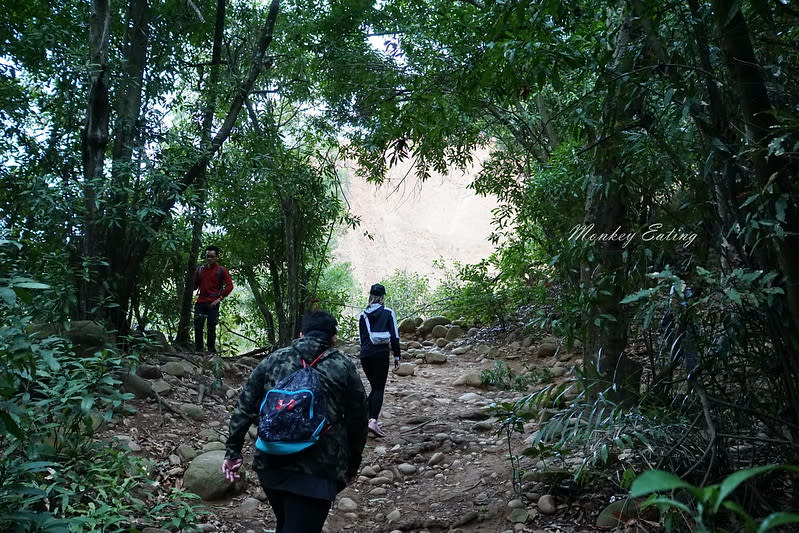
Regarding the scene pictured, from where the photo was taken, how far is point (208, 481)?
14.5ft

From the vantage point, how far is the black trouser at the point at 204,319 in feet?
27.4

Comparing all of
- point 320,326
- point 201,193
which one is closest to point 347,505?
point 320,326

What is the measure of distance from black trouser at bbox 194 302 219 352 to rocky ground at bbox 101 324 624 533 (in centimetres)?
56

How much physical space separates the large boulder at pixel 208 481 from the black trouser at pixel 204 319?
3946 millimetres

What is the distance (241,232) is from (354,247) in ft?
80.0

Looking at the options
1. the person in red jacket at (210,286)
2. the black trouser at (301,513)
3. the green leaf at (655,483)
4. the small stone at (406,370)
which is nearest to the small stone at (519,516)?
the black trouser at (301,513)

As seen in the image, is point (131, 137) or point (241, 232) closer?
point (131, 137)

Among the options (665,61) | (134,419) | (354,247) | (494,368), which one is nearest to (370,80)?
(494,368)

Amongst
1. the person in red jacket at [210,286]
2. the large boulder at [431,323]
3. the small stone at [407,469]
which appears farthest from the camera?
the large boulder at [431,323]

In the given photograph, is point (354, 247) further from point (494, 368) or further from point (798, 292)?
point (798, 292)

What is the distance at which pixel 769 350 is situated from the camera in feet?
9.50

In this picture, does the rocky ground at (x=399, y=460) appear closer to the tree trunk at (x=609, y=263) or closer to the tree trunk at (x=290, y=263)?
the tree trunk at (x=609, y=263)

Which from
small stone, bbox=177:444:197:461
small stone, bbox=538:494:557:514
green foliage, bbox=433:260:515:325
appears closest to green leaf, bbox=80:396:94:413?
small stone, bbox=177:444:197:461

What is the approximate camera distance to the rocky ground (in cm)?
385
